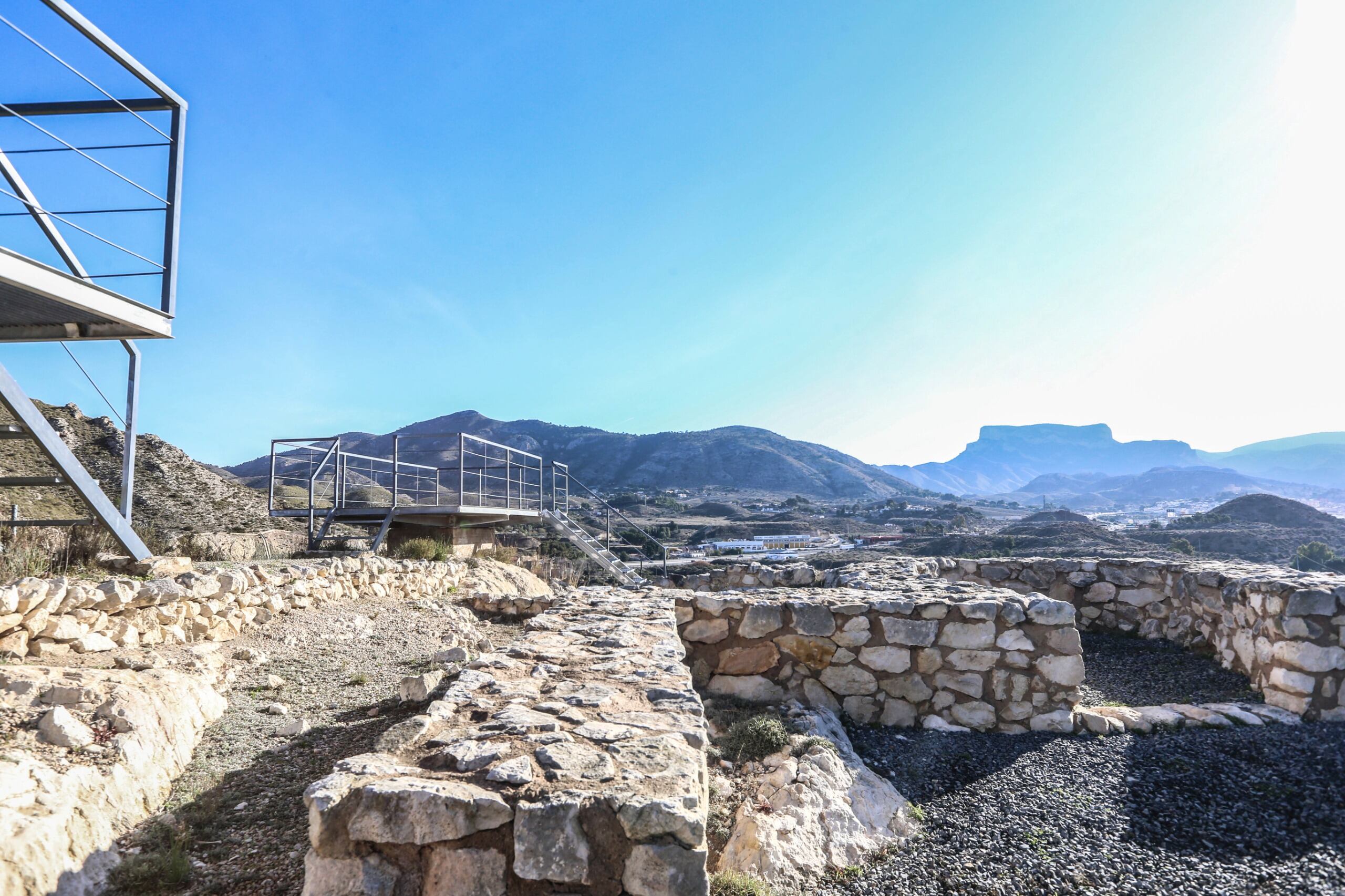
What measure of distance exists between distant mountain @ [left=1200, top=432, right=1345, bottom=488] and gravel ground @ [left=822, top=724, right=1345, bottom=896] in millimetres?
145528

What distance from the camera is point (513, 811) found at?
192cm

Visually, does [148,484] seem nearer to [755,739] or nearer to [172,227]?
[172,227]

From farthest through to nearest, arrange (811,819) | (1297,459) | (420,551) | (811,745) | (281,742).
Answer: (1297,459) → (420,551) → (811,745) → (281,742) → (811,819)

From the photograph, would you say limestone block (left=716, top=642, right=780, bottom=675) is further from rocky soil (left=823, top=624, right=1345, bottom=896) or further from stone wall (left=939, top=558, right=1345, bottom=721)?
stone wall (left=939, top=558, right=1345, bottom=721)

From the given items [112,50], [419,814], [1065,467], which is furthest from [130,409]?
[1065,467]

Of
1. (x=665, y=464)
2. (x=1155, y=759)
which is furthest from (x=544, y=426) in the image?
(x=1155, y=759)

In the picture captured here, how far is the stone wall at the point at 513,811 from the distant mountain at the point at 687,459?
207ft

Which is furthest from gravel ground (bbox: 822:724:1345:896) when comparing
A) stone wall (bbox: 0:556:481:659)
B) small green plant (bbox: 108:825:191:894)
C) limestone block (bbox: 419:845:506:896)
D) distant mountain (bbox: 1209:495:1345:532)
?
distant mountain (bbox: 1209:495:1345:532)

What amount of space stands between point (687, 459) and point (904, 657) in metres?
71.3

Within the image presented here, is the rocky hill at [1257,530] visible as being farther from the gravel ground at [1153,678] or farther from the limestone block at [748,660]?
the limestone block at [748,660]

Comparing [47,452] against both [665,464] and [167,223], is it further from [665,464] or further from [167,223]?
[665,464]

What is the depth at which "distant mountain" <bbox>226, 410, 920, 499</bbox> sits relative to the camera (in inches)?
2785

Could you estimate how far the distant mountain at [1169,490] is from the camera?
84000 millimetres

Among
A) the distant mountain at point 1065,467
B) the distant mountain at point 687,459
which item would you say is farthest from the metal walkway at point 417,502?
the distant mountain at point 1065,467
